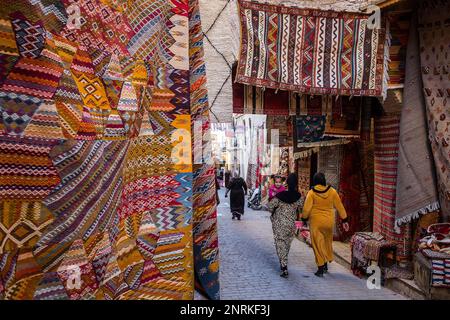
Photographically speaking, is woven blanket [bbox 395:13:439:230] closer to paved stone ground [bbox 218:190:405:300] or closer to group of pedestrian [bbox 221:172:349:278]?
group of pedestrian [bbox 221:172:349:278]

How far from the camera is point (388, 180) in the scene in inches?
217

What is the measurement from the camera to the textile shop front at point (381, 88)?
456 cm

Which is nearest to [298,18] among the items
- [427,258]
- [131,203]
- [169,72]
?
[169,72]

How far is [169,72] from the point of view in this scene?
2.09 m

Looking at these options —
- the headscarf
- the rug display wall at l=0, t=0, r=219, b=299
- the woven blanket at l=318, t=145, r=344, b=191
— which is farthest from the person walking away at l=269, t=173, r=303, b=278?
the rug display wall at l=0, t=0, r=219, b=299

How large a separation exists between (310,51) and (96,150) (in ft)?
12.1

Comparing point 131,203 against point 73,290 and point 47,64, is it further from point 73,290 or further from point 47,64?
point 47,64

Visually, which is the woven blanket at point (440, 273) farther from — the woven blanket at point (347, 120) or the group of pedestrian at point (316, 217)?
the woven blanket at point (347, 120)

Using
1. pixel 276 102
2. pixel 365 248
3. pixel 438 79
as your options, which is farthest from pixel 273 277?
pixel 438 79

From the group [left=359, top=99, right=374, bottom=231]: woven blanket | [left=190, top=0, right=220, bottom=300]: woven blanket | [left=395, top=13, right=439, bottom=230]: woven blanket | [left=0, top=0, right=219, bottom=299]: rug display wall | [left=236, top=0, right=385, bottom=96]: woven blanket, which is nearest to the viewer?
[left=0, top=0, right=219, bottom=299]: rug display wall

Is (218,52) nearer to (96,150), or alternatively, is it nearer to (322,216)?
(96,150)

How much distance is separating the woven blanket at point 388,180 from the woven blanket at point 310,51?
0.89 m

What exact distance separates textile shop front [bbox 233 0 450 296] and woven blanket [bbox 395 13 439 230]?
13mm

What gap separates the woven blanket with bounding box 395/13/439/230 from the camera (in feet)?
16.3
